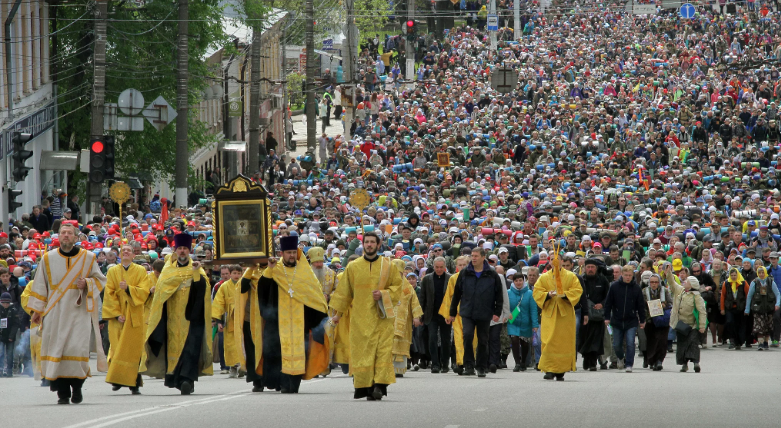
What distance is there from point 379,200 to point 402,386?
1915 cm

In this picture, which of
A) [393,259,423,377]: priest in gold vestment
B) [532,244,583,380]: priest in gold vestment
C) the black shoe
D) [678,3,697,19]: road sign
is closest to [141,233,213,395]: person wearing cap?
the black shoe

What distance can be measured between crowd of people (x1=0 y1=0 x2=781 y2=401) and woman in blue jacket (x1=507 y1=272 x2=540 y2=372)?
1.1 inches

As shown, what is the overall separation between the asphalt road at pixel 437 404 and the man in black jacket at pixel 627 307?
1.90 metres

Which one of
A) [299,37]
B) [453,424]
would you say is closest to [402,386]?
[453,424]

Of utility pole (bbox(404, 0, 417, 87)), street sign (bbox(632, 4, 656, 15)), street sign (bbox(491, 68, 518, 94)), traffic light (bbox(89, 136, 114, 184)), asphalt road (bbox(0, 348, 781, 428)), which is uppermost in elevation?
street sign (bbox(632, 4, 656, 15))

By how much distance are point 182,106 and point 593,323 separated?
18931mm

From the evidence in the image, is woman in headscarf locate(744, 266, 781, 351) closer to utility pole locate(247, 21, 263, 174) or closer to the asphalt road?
the asphalt road

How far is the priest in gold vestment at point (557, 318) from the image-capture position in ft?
57.6

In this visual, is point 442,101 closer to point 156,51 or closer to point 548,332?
point 156,51

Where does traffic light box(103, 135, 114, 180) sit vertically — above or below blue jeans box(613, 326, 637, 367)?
above

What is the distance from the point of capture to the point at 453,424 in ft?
38.2

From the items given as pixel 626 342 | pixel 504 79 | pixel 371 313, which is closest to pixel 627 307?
pixel 626 342

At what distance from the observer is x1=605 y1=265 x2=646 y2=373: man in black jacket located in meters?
20.1

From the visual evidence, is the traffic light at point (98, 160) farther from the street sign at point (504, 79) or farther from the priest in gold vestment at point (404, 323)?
the street sign at point (504, 79)
